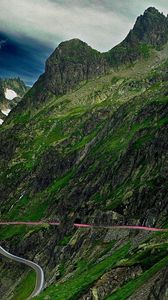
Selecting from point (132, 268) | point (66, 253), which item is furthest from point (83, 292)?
point (66, 253)

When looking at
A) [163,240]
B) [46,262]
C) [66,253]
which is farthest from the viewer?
[46,262]

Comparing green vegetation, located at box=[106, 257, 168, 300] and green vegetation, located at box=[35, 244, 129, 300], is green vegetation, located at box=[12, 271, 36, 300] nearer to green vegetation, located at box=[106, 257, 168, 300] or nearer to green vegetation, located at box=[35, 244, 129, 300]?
green vegetation, located at box=[35, 244, 129, 300]

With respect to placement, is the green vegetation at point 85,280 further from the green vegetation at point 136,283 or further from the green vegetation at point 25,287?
the green vegetation at point 25,287

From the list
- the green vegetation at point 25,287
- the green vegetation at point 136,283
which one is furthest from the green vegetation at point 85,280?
the green vegetation at point 25,287

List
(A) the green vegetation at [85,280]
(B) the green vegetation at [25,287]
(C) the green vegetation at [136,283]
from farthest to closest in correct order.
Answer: (B) the green vegetation at [25,287] → (A) the green vegetation at [85,280] → (C) the green vegetation at [136,283]

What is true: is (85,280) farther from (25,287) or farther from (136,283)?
(25,287)

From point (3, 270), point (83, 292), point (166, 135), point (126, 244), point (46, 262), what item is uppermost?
point (166, 135)

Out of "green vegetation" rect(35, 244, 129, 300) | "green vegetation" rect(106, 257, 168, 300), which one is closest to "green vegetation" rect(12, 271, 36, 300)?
"green vegetation" rect(35, 244, 129, 300)

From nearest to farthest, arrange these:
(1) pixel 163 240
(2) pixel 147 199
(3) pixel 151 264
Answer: (3) pixel 151 264, (1) pixel 163 240, (2) pixel 147 199

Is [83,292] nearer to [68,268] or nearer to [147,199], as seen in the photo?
[68,268]

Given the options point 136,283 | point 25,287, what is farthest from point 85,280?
point 25,287

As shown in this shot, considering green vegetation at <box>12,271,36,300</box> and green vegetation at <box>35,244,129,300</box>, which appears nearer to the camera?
green vegetation at <box>35,244,129,300</box>
